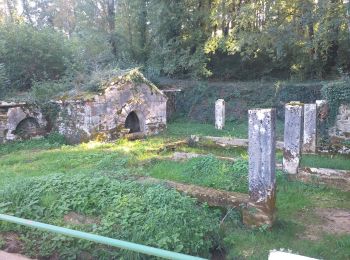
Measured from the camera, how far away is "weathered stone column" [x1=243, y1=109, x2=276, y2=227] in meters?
5.77

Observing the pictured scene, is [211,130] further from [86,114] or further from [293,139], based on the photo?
[293,139]

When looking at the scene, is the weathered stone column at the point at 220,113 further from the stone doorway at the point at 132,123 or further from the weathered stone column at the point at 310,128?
the weathered stone column at the point at 310,128

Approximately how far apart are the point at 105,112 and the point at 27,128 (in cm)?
298

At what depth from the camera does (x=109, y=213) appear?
5.38 metres

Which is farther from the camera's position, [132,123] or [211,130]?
[211,130]

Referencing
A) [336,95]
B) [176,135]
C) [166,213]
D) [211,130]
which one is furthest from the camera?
[211,130]

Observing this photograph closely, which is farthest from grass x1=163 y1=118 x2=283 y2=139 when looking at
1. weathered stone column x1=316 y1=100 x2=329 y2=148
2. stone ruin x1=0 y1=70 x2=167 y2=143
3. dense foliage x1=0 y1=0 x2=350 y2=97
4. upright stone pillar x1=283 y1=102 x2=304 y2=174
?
upright stone pillar x1=283 y1=102 x2=304 y2=174

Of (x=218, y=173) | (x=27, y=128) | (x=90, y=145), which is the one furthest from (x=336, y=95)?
(x=27, y=128)

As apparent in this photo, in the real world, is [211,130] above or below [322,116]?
below

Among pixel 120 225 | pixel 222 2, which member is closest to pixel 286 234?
pixel 120 225

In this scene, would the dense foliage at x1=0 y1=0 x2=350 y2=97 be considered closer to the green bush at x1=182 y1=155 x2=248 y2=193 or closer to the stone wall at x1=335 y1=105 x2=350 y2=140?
the stone wall at x1=335 y1=105 x2=350 y2=140

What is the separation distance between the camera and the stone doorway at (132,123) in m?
16.4

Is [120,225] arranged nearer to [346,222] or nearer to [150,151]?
[346,222]

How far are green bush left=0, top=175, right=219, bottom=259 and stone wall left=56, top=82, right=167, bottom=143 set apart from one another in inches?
279
